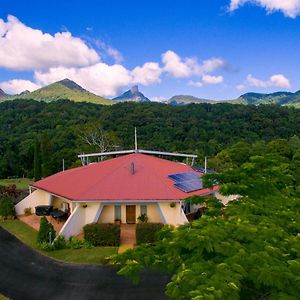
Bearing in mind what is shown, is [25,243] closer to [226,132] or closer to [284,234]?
[284,234]

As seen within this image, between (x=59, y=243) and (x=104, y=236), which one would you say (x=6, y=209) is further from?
(x=104, y=236)

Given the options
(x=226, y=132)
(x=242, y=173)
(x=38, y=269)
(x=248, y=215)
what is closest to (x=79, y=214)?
(x=38, y=269)

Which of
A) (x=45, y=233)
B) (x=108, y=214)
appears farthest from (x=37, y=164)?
(x=45, y=233)

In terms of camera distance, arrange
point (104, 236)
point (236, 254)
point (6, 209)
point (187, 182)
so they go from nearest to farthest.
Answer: point (236, 254) < point (104, 236) < point (187, 182) < point (6, 209)

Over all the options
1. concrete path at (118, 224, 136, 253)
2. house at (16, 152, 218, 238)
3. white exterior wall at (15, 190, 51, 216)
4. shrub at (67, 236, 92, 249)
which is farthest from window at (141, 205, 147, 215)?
white exterior wall at (15, 190, 51, 216)

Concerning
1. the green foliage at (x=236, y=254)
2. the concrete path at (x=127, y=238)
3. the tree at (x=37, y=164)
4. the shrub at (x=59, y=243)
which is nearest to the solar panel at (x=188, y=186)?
the concrete path at (x=127, y=238)

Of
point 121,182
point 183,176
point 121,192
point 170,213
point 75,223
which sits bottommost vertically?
point 75,223
